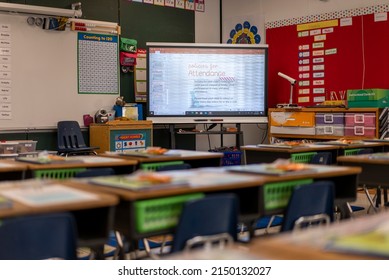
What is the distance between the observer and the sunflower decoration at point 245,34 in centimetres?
903

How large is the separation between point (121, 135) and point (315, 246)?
6.04 m

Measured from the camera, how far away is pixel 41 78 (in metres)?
7.16

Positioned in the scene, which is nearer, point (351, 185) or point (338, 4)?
point (351, 185)

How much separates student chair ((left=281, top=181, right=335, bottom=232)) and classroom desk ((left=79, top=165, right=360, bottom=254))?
161 millimetres

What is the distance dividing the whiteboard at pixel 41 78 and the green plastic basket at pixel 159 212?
481cm

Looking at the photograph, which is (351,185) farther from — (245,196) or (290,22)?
(290,22)

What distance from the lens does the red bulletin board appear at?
7480 mm

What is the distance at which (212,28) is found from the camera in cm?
930

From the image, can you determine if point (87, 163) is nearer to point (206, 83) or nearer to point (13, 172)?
point (13, 172)

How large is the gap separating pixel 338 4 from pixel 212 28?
2.22 meters

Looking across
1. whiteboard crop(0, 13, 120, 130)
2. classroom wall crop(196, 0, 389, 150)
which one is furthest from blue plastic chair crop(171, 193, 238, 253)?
classroom wall crop(196, 0, 389, 150)

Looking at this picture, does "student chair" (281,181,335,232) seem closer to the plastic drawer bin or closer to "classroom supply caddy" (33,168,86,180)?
"classroom supply caddy" (33,168,86,180)

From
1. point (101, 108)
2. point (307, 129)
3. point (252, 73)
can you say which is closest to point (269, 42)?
point (252, 73)

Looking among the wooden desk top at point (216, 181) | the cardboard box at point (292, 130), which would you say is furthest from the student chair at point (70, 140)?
the wooden desk top at point (216, 181)
